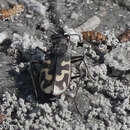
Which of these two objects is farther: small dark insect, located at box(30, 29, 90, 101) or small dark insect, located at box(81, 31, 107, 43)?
small dark insect, located at box(81, 31, 107, 43)

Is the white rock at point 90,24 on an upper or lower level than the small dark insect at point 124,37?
lower

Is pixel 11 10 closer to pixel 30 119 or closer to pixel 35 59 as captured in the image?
pixel 35 59

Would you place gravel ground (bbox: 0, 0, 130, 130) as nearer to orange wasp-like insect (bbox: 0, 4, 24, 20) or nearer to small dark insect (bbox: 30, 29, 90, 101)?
orange wasp-like insect (bbox: 0, 4, 24, 20)

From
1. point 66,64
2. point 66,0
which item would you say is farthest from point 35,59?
point 66,0

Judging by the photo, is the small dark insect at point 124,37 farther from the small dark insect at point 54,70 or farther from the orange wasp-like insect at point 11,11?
the orange wasp-like insect at point 11,11

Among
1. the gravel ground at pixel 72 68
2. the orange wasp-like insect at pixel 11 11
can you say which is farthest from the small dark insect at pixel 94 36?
the orange wasp-like insect at pixel 11 11

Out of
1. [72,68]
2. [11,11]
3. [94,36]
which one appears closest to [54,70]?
[72,68]

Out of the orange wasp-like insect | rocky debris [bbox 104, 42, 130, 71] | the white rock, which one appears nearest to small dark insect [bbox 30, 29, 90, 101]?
rocky debris [bbox 104, 42, 130, 71]
